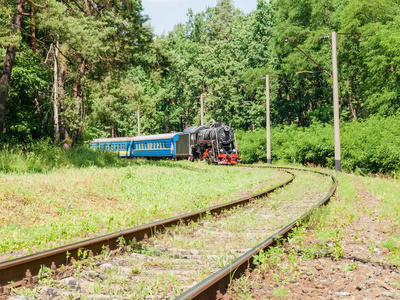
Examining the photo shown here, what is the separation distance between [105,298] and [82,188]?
7668 millimetres

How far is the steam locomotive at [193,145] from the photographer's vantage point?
97.7 ft

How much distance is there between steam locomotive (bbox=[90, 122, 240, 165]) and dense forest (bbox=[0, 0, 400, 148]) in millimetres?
4177

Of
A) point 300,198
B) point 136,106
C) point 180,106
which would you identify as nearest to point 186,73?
point 180,106

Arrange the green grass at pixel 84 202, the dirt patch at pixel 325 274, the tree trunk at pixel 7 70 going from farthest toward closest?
the tree trunk at pixel 7 70
the green grass at pixel 84 202
the dirt patch at pixel 325 274

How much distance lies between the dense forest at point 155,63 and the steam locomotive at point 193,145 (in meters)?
4.18

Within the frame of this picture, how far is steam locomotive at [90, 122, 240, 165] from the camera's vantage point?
29781mm

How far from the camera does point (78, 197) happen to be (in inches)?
408

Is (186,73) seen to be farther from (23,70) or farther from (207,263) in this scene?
(207,263)

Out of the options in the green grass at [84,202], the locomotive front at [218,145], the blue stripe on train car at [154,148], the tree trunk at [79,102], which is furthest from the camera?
the blue stripe on train car at [154,148]

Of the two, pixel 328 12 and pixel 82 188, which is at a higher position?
pixel 328 12

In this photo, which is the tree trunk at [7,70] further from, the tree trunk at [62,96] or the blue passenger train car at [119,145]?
the blue passenger train car at [119,145]

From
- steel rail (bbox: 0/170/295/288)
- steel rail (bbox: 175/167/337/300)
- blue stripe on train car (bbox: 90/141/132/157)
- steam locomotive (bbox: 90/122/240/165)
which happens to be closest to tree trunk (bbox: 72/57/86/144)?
steam locomotive (bbox: 90/122/240/165)

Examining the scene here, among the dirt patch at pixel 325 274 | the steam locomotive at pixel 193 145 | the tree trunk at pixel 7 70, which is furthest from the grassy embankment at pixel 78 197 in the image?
the steam locomotive at pixel 193 145

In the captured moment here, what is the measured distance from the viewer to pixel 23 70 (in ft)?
62.2
